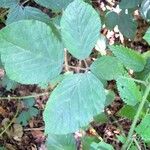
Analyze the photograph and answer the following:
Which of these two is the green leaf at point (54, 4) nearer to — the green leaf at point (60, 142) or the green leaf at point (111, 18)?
the green leaf at point (60, 142)

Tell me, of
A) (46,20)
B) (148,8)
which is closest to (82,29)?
(46,20)

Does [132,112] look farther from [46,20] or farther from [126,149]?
[46,20]

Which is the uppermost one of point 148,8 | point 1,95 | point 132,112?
point 148,8

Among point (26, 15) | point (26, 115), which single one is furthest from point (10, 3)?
point (26, 115)

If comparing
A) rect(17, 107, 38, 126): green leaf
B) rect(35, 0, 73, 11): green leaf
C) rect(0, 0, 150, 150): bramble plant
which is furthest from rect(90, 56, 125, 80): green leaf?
rect(17, 107, 38, 126): green leaf

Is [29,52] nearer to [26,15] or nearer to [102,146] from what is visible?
[102,146]
